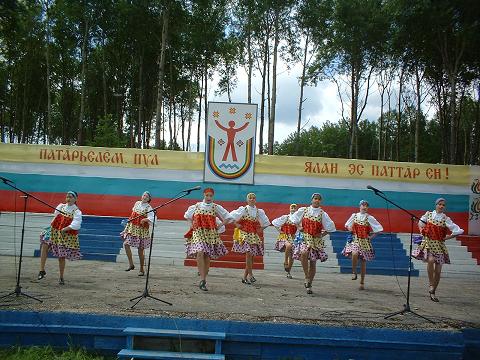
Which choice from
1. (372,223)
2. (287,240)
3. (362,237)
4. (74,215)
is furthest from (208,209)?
(372,223)

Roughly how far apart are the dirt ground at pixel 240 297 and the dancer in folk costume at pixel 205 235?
0.48m

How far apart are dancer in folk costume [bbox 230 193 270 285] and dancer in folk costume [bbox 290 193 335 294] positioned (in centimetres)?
87

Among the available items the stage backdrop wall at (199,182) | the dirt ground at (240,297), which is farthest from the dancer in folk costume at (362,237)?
the stage backdrop wall at (199,182)

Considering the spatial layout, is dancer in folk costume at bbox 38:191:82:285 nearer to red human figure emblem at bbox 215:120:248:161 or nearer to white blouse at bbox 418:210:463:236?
red human figure emblem at bbox 215:120:248:161

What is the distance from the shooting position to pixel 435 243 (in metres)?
7.93

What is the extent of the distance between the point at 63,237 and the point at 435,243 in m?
6.48

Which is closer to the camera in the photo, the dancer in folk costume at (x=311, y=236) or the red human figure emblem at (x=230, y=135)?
the dancer in folk costume at (x=311, y=236)

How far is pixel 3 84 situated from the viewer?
30938 millimetres

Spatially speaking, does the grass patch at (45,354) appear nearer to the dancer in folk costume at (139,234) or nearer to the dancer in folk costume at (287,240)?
the dancer in folk costume at (139,234)

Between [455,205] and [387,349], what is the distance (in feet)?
27.4

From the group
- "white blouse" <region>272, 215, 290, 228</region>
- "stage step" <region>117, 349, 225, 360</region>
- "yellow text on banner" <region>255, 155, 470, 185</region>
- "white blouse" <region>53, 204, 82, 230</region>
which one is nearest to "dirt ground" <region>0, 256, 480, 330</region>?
"stage step" <region>117, 349, 225, 360</region>

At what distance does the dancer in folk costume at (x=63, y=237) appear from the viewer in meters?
7.64

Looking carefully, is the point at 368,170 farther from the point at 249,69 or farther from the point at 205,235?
the point at 249,69

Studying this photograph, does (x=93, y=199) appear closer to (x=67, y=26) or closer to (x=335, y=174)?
(x=335, y=174)
